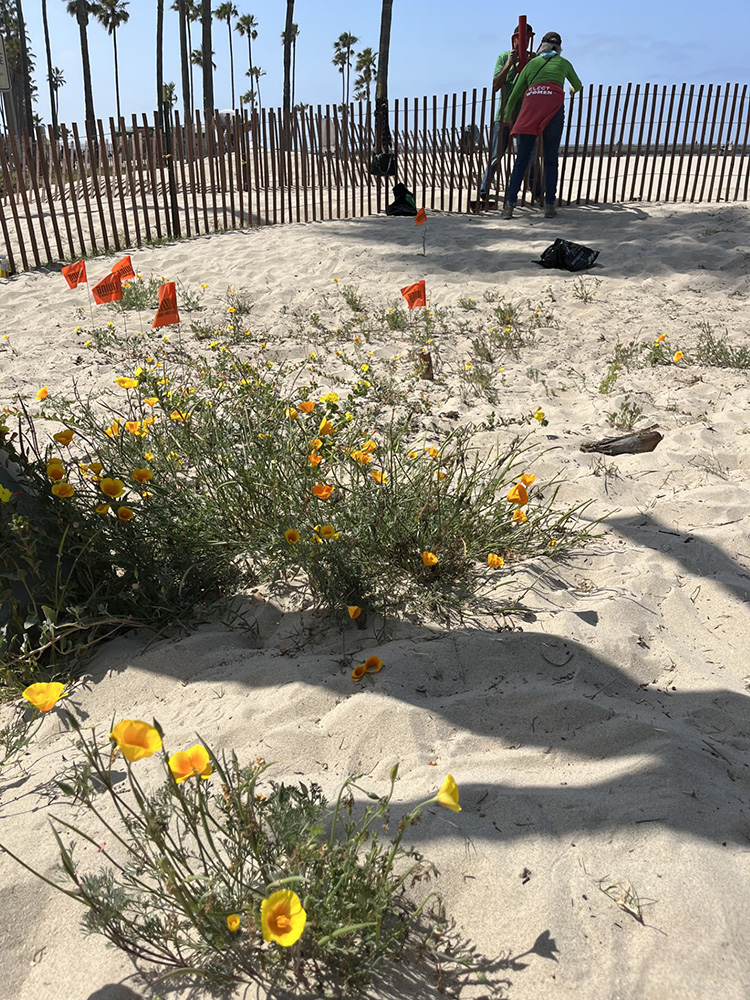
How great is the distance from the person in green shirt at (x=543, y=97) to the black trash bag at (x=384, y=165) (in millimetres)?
2240

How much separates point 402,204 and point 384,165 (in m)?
0.91

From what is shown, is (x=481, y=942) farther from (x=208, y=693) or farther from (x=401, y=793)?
(x=208, y=693)

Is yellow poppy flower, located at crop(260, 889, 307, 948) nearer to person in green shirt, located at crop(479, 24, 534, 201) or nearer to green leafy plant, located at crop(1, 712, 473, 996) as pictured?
green leafy plant, located at crop(1, 712, 473, 996)

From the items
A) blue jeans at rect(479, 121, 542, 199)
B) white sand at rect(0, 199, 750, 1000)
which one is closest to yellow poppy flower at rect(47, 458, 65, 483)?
white sand at rect(0, 199, 750, 1000)

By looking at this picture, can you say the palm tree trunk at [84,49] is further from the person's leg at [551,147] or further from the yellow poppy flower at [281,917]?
the yellow poppy flower at [281,917]

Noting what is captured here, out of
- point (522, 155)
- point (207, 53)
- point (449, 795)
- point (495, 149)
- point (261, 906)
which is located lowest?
point (261, 906)

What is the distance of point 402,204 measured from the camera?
10312mm

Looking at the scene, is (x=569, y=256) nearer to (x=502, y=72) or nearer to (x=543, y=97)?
(x=543, y=97)

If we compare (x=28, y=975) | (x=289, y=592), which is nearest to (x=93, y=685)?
(x=289, y=592)

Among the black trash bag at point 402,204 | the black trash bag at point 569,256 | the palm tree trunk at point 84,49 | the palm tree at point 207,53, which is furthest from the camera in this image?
the palm tree trunk at point 84,49

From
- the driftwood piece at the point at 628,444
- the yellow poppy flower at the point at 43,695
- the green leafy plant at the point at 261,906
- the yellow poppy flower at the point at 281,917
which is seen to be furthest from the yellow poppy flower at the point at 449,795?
the driftwood piece at the point at 628,444

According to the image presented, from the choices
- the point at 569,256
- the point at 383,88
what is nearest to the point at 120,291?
the point at 569,256

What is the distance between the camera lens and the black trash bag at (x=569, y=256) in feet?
22.9

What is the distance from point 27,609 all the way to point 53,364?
3.43 metres
